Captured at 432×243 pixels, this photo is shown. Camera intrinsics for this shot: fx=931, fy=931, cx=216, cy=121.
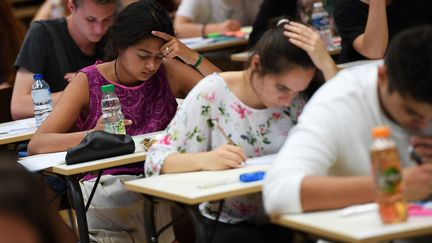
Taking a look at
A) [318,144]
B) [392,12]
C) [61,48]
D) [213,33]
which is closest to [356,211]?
[318,144]

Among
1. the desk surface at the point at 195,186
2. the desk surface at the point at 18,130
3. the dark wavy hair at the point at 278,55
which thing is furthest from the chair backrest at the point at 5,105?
the dark wavy hair at the point at 278,55

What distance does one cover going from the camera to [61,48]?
5.11m

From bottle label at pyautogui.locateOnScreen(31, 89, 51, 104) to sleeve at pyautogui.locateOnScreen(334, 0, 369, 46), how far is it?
1555 mm

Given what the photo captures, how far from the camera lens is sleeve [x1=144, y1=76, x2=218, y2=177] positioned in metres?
3.18

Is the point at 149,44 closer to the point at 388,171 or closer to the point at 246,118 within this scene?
the point at 246,118

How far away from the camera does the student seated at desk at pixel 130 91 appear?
3.95 m

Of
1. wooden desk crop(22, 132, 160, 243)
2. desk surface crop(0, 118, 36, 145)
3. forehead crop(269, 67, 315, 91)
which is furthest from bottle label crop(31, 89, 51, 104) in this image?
forehead crop(269, 67, 315, 91)

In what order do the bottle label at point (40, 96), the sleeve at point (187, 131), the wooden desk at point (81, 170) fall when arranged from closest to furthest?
the sleeve at point (187, 131) < the wooden desk at point (81, 170) < the bottle label at point (40, 96)

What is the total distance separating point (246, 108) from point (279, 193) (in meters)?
0.79

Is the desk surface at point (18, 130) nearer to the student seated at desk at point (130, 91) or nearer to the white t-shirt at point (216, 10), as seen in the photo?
the student seated at desk at point (130, 91)

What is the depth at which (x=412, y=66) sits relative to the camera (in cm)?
233

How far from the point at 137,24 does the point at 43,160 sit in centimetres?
70

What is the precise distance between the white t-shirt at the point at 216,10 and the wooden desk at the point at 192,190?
4.55m

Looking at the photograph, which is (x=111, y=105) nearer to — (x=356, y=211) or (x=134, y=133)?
(x=134, y=133)
